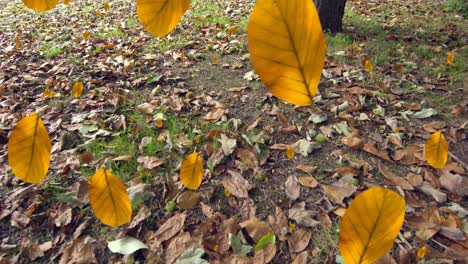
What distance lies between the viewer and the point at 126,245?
57.9 inches

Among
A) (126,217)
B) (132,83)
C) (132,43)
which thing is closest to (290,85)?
(126,217)

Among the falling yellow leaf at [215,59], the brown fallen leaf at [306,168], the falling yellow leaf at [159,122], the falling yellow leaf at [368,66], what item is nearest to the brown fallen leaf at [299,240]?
the brown fallen leaf at [306,168]

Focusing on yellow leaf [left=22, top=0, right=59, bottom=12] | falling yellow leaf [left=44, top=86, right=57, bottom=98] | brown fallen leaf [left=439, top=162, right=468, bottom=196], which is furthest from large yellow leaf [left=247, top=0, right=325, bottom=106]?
falling yellow leaf [left=44, top=86, right=57, bottom=98]

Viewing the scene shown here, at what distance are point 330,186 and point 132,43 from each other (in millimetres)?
2864

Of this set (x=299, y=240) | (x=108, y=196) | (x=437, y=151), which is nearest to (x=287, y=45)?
(x=108, y=196)

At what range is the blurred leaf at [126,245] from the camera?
4.73 ft

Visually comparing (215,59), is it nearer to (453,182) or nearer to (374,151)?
(374,151)

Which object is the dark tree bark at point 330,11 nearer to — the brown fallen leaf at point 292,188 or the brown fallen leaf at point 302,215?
the brown fallen leaf at point 292,188

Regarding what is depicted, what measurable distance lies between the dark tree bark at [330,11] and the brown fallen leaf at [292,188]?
220cm

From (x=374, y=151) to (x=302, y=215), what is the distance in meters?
0.71

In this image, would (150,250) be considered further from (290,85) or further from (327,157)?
(290,85)

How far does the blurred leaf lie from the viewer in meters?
1.44

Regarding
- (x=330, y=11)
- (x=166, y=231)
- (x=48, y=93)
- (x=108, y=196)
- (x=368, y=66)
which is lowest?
(x=166, y=231)

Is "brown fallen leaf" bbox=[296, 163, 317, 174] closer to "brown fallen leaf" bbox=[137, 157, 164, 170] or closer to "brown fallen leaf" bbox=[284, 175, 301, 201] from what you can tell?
"brown fallen leaf" bbox=[284, 175, 301, 201]
